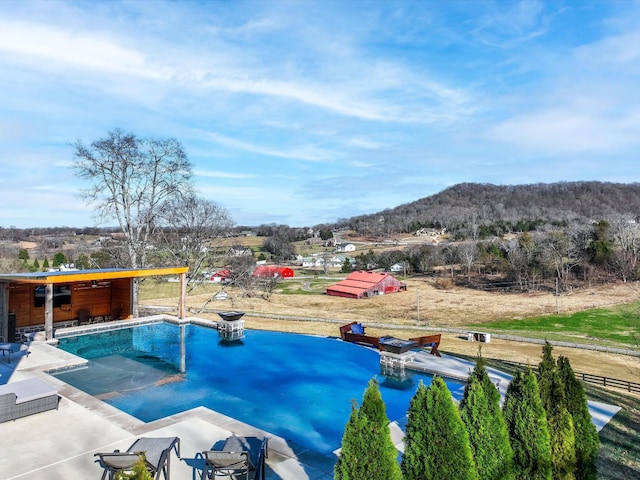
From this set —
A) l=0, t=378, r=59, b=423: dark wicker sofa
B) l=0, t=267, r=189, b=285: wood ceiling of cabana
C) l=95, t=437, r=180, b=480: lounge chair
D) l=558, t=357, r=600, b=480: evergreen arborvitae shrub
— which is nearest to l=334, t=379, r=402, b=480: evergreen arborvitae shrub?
l=95, t=437, r=180, b=480: lounge chair

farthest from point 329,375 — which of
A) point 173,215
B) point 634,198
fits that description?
point 634,198

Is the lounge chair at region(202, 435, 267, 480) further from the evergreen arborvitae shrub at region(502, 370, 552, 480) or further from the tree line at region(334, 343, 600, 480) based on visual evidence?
the evergreen arborvitae shrub at region(502, 370, 552, 480)

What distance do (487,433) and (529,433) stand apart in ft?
2.26

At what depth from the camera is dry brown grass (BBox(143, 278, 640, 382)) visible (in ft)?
66.9

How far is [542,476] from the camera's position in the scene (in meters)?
5.45

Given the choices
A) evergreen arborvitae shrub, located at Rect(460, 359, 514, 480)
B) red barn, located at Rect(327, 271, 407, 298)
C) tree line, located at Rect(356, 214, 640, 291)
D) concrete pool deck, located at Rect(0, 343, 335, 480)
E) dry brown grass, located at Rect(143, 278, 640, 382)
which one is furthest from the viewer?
tree line, located at Rect(356, 214, 640, 291)

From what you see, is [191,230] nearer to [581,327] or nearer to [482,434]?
[482,434]

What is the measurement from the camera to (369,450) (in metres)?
4.63

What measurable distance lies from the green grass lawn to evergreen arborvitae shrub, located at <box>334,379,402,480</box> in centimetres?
2447

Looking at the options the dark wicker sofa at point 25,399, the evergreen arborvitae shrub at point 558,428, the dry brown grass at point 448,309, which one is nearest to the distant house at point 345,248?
the dry brown grass at point 448,309

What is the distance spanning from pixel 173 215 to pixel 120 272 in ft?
32.2

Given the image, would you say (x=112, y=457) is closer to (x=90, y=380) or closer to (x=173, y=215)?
(x=90, y=380)

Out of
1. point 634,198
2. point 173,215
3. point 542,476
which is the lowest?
point 542,476

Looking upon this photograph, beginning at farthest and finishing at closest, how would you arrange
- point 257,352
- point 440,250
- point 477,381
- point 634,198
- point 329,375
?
point 634,198 < point 440,250 < point 257,352 < point 329,375 < point 477,381
